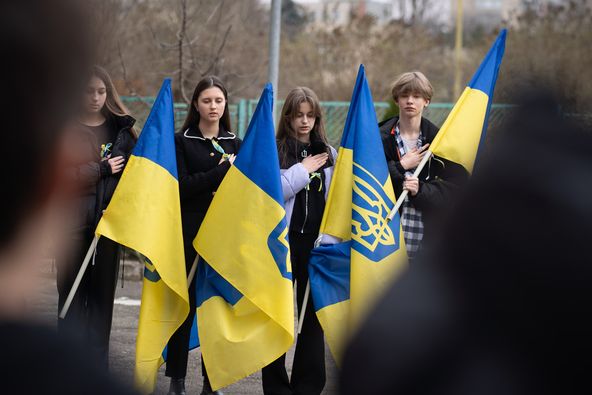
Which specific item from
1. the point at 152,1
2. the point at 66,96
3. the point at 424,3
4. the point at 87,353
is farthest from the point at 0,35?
the point at 424,3

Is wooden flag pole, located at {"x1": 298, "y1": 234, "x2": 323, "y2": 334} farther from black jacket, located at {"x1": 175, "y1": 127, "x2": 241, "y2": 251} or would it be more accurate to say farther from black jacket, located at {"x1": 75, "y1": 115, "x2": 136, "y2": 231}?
black jacket, located at {"x1": 75, "y1": 115, "x2": 136, "y2": 231}

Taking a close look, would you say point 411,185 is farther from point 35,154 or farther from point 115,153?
point 35,154

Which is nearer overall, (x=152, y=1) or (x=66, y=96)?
(x=66, y=96)

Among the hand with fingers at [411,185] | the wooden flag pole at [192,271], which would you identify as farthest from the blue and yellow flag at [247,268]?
the hand with fingers at [411,185]

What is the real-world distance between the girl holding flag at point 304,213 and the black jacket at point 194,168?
1.33 ft

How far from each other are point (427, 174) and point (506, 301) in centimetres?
470

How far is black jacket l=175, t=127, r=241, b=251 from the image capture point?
5.63 metres

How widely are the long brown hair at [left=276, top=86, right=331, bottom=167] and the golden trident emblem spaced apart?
399 millimetres

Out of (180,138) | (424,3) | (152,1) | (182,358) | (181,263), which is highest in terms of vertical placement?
(424,3)

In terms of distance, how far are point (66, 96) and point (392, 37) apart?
20.1m

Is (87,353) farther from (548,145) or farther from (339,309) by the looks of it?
(339,309)

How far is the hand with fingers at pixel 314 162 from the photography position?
551cm

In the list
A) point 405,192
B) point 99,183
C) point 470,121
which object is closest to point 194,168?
point 99,183

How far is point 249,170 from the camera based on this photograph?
541 cm
